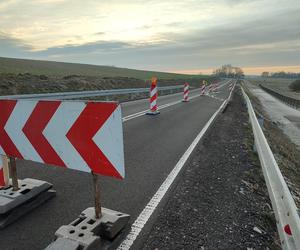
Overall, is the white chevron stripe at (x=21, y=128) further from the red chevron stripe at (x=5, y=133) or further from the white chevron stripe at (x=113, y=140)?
the white chevron stripe at (x=113, y=140)

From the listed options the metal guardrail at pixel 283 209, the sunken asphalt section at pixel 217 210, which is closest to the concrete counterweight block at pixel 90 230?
the sunken asphalt section at pixel 217 210

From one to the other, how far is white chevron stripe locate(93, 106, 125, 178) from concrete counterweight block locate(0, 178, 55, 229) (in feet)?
4.93

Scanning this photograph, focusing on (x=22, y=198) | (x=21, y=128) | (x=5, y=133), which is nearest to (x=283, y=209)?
(x=22, y=198)

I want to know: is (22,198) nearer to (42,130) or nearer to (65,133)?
(42,130)

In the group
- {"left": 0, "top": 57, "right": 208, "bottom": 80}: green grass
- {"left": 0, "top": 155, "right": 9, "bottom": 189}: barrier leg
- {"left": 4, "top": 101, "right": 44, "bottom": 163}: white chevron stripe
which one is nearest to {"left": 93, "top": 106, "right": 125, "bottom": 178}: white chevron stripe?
{"left": 4, "top": 101, "right": 44, "bottom": 163}: white chevron stripe

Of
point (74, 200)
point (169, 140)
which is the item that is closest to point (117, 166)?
point (74, 200)

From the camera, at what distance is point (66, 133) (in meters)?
3.72

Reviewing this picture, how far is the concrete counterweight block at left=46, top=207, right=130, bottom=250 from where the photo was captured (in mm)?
3107

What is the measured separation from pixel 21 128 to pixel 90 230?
1.71 meters

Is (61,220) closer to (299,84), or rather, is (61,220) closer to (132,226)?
(132,226)

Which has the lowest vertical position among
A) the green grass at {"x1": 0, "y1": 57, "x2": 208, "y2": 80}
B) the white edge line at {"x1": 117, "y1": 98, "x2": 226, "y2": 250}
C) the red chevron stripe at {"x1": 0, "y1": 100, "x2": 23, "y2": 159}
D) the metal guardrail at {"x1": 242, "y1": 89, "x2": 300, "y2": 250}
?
the white edge line at {"x1": 117, "y1": 98, "x2": 226, "y2": 250}

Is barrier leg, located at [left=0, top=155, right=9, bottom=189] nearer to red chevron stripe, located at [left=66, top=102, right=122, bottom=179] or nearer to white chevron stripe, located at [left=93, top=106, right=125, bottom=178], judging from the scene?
red chevron stripe, located at [left=66, top=102, right=122, bottom=179]

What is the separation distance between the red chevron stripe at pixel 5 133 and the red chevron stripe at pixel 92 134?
3.45 ft

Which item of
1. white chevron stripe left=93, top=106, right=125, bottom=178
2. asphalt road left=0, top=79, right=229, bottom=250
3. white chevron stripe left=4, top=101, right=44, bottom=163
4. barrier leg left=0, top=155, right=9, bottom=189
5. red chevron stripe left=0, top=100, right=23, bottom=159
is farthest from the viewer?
barrier leg left=0, top=155, right=9, bottom=189
